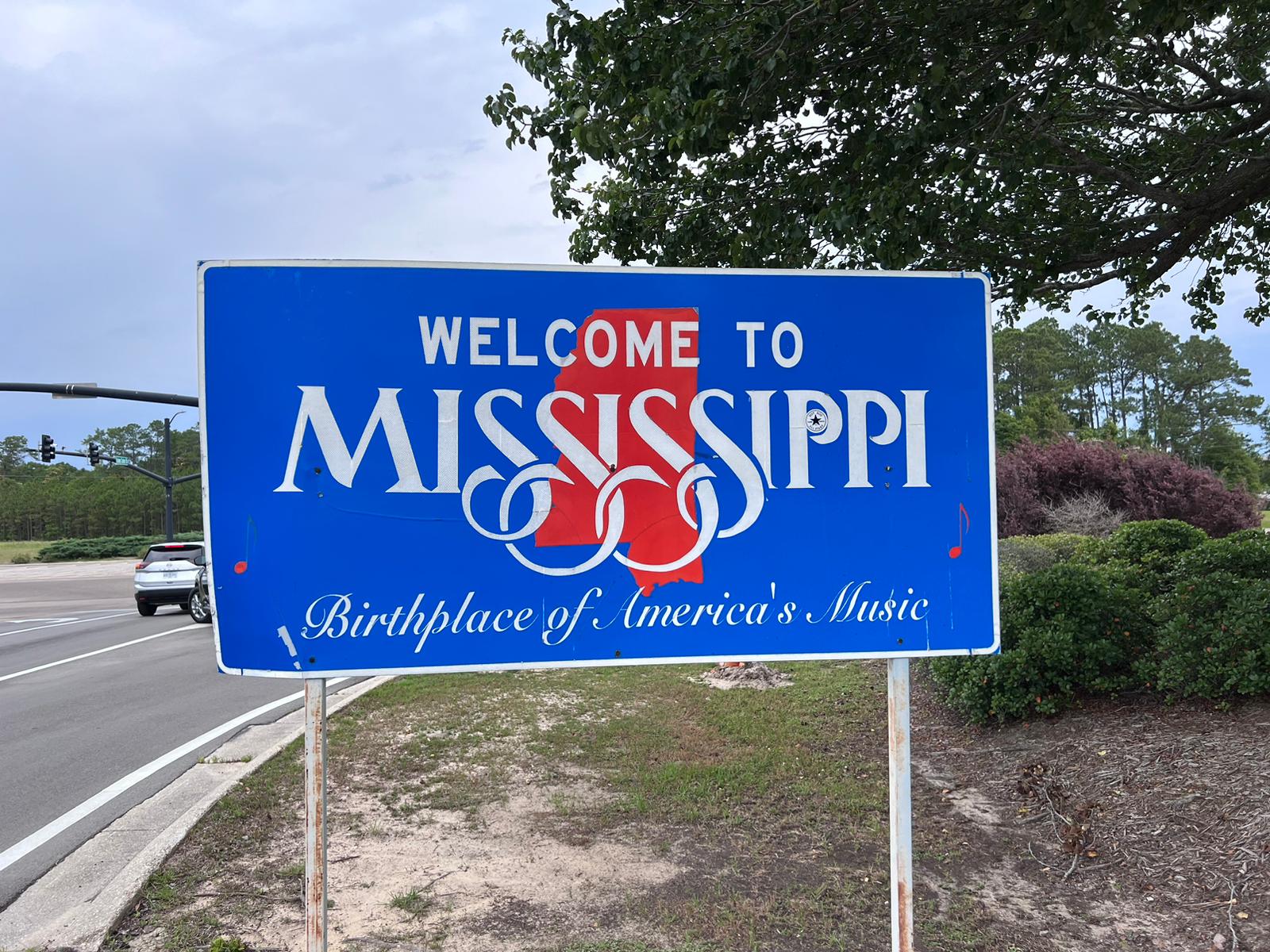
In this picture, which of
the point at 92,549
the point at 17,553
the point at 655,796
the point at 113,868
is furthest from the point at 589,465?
the point at 17,553

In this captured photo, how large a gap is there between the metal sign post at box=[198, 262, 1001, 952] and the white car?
16.3 meters

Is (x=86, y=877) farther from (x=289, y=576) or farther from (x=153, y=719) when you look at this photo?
(x=153, y=719)

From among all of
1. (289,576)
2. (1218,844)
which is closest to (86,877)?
(289,576)

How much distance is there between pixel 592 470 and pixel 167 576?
17.5 meters

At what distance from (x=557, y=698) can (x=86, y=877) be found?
12.9 ft

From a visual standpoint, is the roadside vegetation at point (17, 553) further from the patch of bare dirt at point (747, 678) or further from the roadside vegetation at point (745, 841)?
the roadside vegetation at point (745, 841)

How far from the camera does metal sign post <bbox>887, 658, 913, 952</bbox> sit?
277 centimetres

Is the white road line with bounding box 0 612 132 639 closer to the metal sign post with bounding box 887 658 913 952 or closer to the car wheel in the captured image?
the car wheel

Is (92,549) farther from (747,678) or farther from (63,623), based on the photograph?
(747,678)

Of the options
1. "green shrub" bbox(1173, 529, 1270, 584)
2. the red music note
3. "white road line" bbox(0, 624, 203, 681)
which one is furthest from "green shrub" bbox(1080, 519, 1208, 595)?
"white road line" bbox(0, 624, 203, 681)

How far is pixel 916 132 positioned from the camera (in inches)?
198

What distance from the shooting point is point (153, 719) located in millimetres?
7703

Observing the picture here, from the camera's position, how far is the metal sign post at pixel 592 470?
8.81 feet

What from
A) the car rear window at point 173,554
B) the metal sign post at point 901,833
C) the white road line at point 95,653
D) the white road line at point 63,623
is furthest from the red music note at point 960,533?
the car rear window at point 173,554
